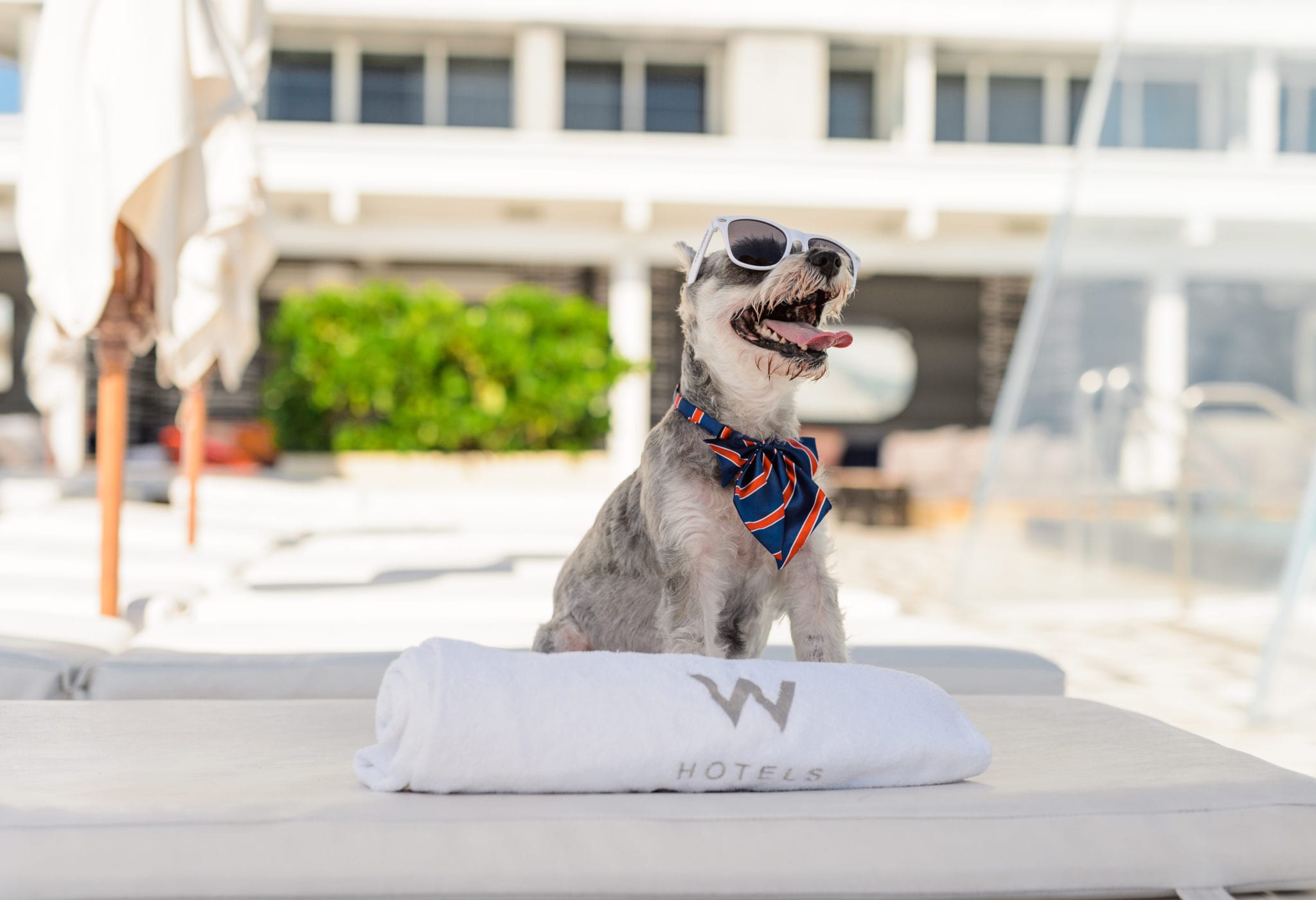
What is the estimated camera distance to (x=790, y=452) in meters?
2.08

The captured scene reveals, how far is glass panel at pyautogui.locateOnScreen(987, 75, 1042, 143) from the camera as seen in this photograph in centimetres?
1850

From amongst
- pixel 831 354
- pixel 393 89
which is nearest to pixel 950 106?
pixel 831 354

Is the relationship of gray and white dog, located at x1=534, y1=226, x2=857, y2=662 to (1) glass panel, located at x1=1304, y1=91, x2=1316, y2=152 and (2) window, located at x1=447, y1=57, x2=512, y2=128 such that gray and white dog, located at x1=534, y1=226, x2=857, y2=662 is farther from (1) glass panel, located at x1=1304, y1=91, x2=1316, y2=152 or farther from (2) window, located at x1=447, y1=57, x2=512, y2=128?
(2) window, located at x1=447, y1=57, x2=512, y2=128

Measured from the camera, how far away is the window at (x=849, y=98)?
1888 cm

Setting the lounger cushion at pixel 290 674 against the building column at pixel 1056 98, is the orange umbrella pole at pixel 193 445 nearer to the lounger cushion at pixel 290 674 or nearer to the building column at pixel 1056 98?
the lounger cushion at pixel 290 674

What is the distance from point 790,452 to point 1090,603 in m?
6.44

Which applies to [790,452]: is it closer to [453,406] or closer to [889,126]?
[453,406]

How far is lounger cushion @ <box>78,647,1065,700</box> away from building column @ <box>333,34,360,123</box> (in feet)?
53.0

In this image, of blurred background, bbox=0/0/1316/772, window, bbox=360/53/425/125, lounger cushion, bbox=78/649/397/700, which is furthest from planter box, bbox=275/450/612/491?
window, bbox=360/53/425/125

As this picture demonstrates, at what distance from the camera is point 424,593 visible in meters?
3.74

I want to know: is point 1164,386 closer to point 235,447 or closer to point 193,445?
point 193,445

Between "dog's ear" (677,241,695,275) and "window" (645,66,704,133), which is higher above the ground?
"window" (645,66,704,133)

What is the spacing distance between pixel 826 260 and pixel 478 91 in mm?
Result: 17166

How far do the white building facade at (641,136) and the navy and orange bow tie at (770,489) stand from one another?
13289mm
